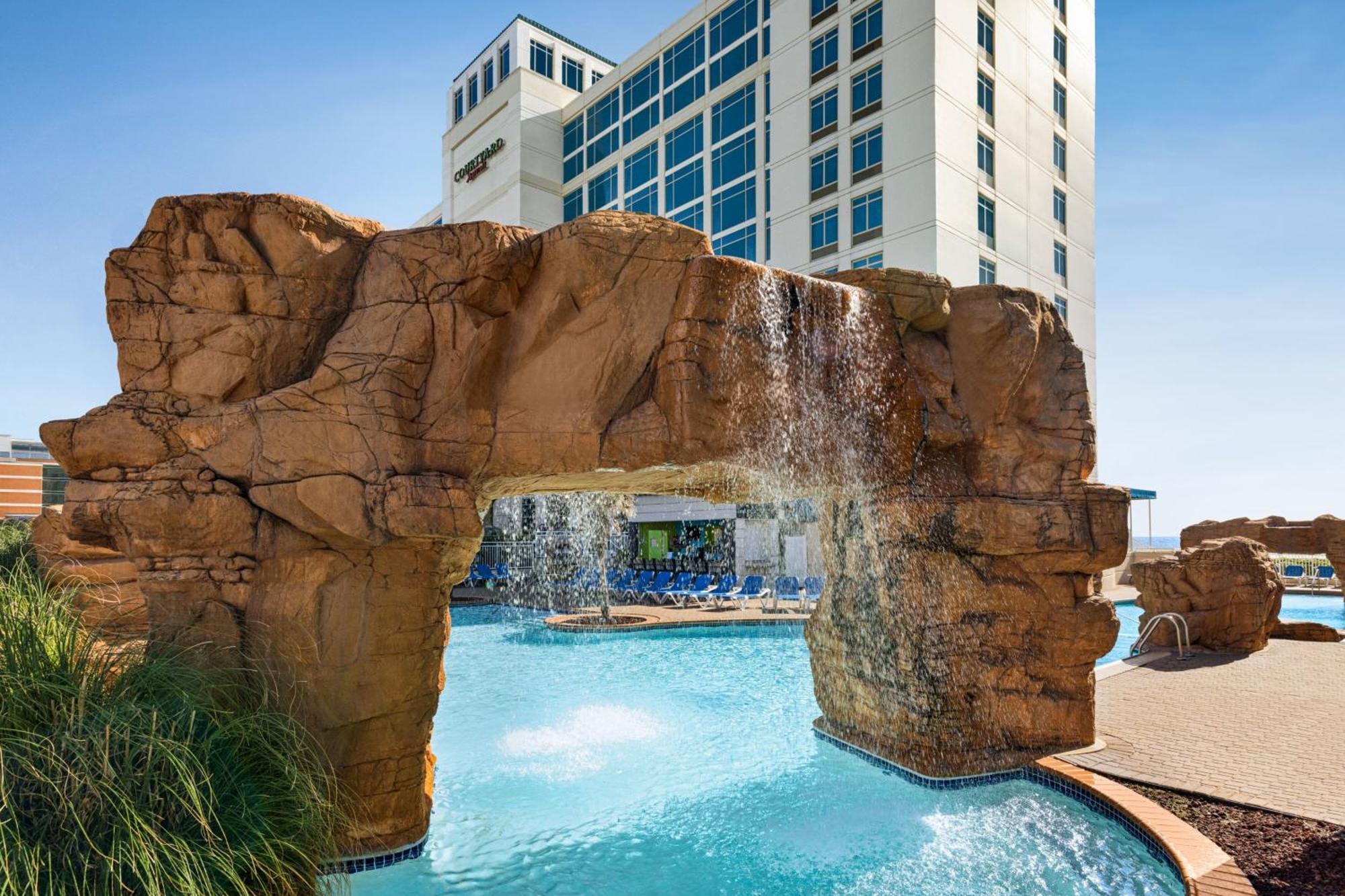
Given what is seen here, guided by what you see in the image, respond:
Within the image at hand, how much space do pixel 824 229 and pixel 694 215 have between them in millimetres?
7229

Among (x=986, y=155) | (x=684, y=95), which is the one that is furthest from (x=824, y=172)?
(x=684, y=95)

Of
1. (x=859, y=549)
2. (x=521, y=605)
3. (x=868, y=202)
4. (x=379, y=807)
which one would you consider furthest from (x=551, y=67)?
(x=379, y=807)

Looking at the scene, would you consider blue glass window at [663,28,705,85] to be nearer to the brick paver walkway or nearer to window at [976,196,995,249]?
window at [976,196,995,249]

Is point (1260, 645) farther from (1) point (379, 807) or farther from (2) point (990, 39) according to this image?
(2) point (990, 39)

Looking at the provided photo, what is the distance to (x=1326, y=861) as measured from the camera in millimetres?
4781

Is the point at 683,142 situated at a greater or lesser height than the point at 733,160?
greater

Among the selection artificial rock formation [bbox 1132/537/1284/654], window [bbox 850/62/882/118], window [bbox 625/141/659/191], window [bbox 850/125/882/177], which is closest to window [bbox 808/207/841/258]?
window [bbox 850/125/882/177]

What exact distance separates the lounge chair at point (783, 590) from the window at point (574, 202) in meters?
23.7

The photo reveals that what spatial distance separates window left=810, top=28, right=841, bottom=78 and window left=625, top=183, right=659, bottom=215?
A: 8.87 meters

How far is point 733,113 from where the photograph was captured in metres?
30.8

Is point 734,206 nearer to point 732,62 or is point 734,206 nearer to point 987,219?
point 732,62

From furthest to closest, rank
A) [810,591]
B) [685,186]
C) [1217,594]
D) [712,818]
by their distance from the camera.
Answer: [685,186] < [810,591] < [1217,594] < [712,818]

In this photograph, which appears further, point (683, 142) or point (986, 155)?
point (683, 142)

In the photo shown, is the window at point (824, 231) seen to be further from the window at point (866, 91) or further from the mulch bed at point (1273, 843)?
the mulch bed at point (1273, 843)
